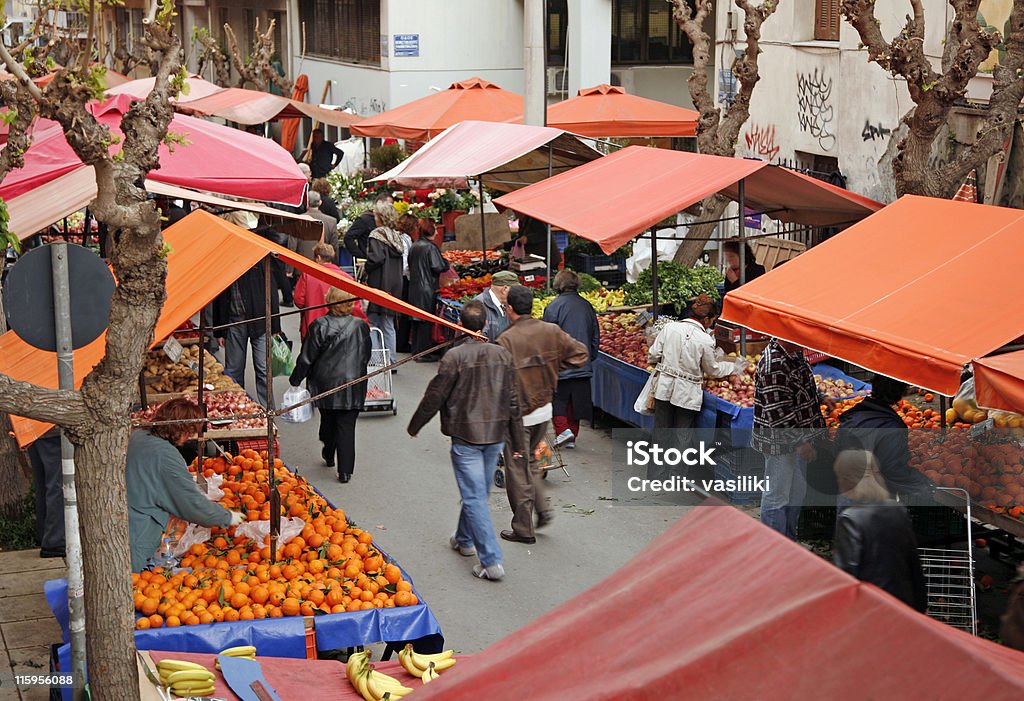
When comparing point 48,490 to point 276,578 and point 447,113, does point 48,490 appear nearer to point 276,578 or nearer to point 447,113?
point 276,578

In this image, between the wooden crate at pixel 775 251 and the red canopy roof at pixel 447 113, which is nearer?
the wooden crate at pixel 775 251

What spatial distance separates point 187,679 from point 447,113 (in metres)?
14.6

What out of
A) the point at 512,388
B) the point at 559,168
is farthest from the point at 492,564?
the point at 559,168

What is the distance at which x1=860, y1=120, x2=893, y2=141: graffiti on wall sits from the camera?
53.9 feet

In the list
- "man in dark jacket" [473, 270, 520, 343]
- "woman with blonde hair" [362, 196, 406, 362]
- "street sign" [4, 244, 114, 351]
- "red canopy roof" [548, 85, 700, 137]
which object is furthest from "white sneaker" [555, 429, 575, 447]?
"red canopy roof" [548, 85, 700, 137]

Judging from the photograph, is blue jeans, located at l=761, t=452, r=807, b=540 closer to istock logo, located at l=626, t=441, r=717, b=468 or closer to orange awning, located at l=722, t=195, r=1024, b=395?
orange awning, located at l=722, t=195, r=1024, b=395

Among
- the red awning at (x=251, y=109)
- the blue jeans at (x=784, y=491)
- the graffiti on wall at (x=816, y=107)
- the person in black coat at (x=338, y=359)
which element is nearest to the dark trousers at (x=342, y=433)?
the person in black coat at (x=338, y=359)

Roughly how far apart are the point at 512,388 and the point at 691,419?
2393mm

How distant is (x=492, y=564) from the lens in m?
8.82

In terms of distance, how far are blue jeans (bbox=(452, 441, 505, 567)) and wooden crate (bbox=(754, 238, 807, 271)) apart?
8.24 metres

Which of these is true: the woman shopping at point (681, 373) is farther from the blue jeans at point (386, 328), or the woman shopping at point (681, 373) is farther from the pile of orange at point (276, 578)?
the blue jeans at point (386, 328)

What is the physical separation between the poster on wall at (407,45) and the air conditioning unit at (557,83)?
137 inches

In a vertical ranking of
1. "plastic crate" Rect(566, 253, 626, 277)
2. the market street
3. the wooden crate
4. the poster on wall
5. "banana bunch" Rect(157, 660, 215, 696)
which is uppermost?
the poster on wall

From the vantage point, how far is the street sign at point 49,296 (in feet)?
18.9
